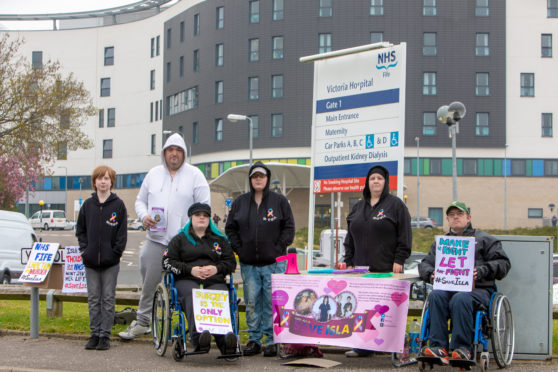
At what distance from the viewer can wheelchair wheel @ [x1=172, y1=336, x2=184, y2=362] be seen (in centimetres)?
759

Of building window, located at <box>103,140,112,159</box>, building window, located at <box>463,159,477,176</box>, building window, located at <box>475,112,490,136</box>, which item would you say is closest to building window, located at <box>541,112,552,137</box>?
building window, located at <box>475,112,490,136</box>

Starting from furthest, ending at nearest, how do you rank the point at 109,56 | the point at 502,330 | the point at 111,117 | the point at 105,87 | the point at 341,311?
the point at 109,56
the point at 105,87
the point at 111,117
the point at 341,311
the point at 502,330

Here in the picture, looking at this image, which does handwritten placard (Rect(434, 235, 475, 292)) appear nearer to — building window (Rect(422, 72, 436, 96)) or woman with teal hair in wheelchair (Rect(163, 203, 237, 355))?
woman with teal hair in wheelchair (Rect(163, 203, 237, 355))

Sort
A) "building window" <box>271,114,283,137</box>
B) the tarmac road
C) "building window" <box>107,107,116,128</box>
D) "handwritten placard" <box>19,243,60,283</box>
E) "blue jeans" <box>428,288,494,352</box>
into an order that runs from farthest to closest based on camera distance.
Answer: "building window" <box>107,107,116,128</box>, "building window" <box>271,114,283,137</box>, "handwritten placard" <box>19,243,60,283</box>, the tarmac road, "blue jeans" <box>428,288,494,352</box>

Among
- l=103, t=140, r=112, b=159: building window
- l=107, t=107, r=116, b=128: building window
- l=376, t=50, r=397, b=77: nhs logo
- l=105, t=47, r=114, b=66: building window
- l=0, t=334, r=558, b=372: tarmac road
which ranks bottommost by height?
l=0, t=334, r=558, b=372: tarmac road

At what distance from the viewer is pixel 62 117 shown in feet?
90.6

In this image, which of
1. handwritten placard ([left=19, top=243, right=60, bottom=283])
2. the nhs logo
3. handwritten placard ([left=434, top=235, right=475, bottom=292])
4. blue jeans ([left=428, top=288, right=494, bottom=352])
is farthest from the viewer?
the nhs logo

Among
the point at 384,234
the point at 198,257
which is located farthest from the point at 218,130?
the point at 384,234

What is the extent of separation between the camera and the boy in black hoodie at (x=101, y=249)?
27.9 ft

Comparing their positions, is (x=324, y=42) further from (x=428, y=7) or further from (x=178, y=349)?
(x=178, y=349)

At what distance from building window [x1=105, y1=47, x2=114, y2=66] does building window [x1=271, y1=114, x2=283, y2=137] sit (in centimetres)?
2818

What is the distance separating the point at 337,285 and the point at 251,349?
135 cm

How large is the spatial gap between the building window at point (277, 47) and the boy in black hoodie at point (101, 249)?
5774 cm

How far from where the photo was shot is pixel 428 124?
210ft
